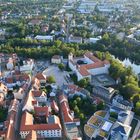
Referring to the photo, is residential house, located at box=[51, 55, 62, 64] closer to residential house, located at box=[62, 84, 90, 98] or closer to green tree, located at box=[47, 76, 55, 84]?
green tree, located at box=[47, 76, 55, 84]

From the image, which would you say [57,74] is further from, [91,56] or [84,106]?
[84,106]

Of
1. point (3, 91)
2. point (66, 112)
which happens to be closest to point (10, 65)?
point (3, 91)

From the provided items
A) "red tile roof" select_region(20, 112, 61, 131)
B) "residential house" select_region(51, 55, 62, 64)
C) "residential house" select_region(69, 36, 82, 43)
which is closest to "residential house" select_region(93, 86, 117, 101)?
"red tile roof" select_region(20, 112, 61, 131)

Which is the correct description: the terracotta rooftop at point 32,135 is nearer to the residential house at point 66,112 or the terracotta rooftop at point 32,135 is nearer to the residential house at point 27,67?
the residential house at point 66,112

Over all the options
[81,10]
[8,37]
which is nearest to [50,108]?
[8,37]

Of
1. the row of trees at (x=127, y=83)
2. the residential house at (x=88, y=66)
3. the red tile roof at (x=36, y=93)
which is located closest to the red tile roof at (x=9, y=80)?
the red tile roof at (x=36, y=93)

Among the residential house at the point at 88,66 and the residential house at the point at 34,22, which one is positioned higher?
the residential house at the point at 34,22
